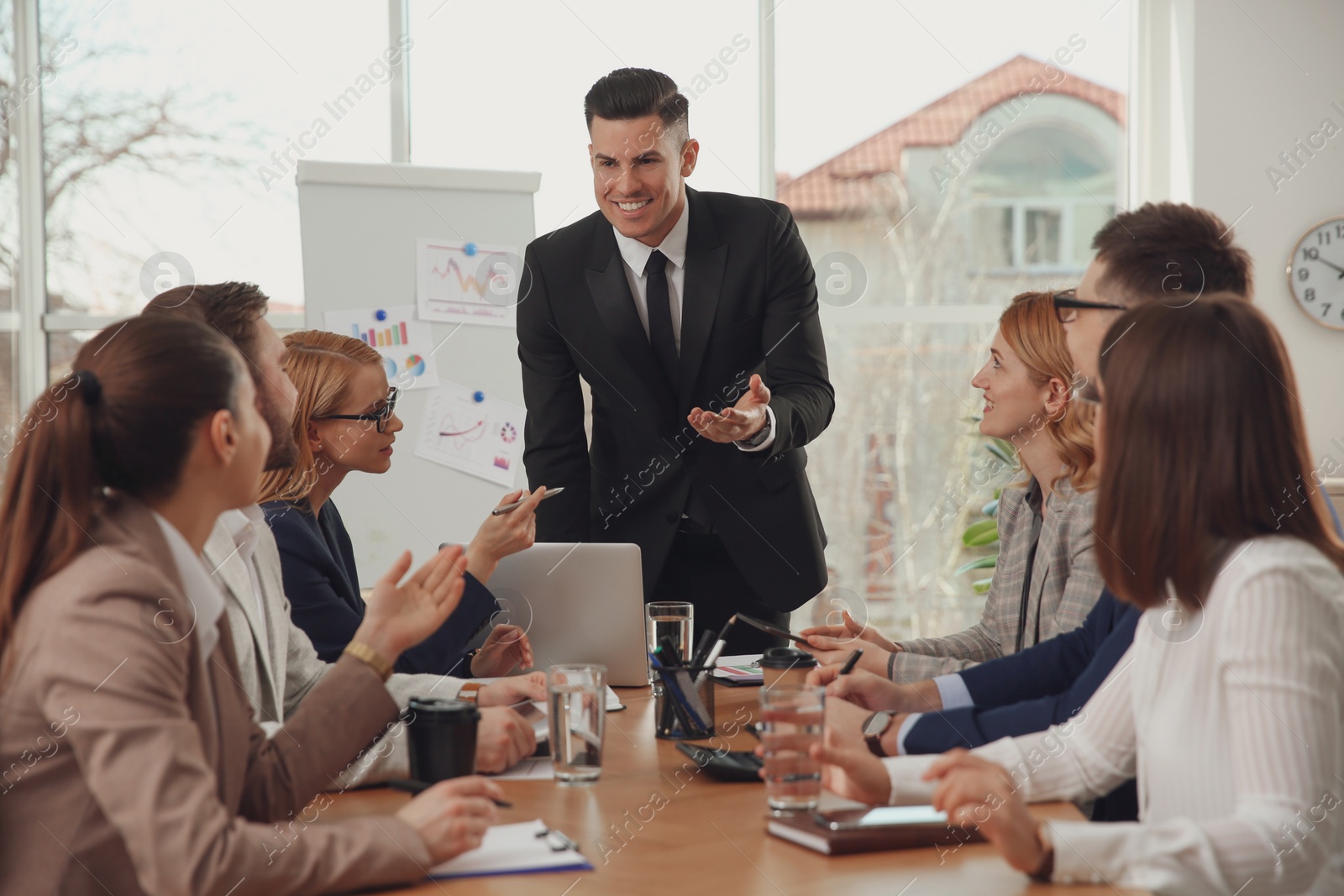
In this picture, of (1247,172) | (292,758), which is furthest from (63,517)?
(1247,172)

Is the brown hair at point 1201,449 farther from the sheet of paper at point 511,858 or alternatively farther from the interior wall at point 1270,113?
the interior wall at point 1270,113

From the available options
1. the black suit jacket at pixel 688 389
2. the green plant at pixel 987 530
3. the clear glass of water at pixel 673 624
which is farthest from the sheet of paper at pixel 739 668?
the green plant at pixel 987 530

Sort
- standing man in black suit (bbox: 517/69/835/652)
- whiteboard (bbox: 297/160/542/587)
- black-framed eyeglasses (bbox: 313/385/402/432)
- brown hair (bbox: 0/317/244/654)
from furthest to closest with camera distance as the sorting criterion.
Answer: whiteboard (bbox: 297/160/542/587) → standing man in black suit (bbox: 517/69/835/652) → black-framed eyeglasses (bbox: 313/385/402/432) → brown hair (bbox: 0/317/244/654)

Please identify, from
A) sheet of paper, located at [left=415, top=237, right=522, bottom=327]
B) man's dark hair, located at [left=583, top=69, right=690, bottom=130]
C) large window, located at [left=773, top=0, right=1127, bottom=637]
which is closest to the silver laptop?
man's dark hair, located at [left=583, top=69, right=690, bottom=130]

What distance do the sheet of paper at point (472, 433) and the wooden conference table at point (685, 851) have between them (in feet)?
7.99

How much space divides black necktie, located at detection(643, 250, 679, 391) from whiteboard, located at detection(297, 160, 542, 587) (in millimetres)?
1355

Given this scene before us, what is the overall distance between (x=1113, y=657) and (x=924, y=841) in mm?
496

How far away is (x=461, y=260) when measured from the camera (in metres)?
3.87

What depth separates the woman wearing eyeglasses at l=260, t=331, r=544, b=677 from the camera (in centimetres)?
195

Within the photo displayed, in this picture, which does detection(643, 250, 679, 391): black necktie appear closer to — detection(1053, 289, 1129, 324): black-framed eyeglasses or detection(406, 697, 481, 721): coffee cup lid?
detection(1053, 289, 1129, 324): black-framed eyeglasses

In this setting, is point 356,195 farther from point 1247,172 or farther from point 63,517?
point 1247,172

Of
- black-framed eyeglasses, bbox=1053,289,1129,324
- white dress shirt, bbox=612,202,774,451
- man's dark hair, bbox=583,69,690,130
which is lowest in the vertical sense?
black-framed eyeglasses, bbox=1053,289,1129,324

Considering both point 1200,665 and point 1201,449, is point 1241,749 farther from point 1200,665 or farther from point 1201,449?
point 1201,449

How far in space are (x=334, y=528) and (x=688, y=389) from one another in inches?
33.2
